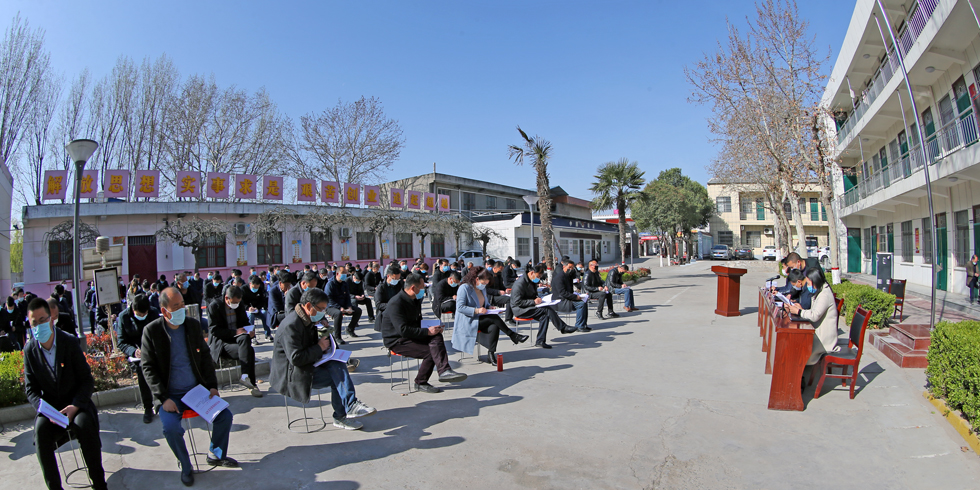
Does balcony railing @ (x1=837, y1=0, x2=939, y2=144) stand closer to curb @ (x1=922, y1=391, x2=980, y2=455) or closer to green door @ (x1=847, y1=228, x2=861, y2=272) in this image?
green door @ (x1=847, y1=228, x2=861, y2=272)

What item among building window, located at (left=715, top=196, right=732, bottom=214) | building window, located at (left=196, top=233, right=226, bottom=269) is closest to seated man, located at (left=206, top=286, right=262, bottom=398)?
building window, located at (left=196, top=233, right=226, bottom=269)

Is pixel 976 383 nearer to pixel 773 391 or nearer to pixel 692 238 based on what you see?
pixel 773 391

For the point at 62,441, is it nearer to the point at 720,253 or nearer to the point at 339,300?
the point at 339,300

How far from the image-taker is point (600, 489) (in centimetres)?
374

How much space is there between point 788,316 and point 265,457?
620 cm

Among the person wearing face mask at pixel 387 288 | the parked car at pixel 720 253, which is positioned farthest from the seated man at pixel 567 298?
the parked car at pixel 720 253

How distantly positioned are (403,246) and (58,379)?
28.8 metres

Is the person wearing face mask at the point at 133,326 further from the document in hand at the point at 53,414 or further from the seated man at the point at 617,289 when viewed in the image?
the seated man at the point at 617,289

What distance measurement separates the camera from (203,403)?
3.97 m

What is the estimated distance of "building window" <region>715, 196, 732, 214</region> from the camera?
5519cm

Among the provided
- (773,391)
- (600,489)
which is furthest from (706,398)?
(600,489)

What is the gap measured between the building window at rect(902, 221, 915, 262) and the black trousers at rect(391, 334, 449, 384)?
21125 millimetres

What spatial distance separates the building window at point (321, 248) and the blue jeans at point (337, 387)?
22.8 metres

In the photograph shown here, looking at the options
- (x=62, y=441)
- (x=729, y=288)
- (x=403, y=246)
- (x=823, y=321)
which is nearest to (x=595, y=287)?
(x=729, y=288)
